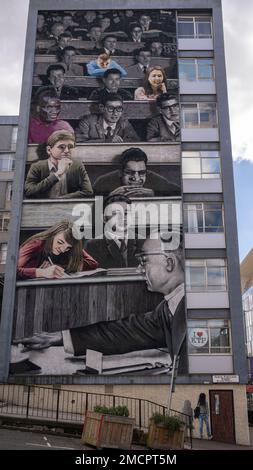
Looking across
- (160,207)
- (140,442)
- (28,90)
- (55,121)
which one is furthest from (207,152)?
(140,442)

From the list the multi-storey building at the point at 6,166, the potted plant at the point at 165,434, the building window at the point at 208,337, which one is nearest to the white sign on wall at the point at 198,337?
the building window at the point at 208,337

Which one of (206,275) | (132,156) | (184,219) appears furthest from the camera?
(132,156)

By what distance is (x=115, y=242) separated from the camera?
2873 centimetres

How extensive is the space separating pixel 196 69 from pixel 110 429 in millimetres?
26156

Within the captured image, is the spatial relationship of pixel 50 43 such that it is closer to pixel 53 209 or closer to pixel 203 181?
pixel 53 209

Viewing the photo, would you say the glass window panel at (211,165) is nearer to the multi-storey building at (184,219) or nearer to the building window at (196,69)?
the multi-storey building at (184,219)

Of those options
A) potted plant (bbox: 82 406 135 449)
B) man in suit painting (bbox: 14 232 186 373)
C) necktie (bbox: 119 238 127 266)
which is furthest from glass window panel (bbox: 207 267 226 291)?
potted plant (bbox: 82 406 135 449)

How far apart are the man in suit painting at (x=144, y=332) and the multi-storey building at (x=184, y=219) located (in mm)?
396

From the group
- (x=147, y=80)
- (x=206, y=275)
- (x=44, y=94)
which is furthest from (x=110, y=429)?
(x=147, y=80)

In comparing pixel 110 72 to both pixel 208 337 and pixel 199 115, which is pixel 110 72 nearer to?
pixel 199 115

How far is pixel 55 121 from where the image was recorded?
31.8 m

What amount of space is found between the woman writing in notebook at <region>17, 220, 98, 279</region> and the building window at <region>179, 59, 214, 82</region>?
44.3ft

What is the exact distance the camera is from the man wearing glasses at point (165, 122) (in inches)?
1238

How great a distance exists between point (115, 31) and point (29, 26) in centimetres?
618
